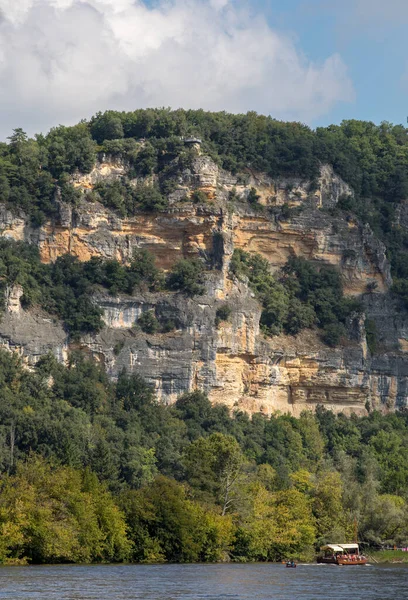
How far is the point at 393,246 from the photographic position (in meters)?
188

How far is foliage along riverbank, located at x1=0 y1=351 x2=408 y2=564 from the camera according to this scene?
11144 cm

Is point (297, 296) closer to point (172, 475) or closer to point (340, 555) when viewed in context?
point (172, 475)

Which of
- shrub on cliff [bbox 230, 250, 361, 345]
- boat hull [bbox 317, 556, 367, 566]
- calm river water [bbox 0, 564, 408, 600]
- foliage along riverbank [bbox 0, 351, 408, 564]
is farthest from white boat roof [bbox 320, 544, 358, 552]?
shrub on cliff [bbox 230, 250, 361, 345]

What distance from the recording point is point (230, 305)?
165125mm

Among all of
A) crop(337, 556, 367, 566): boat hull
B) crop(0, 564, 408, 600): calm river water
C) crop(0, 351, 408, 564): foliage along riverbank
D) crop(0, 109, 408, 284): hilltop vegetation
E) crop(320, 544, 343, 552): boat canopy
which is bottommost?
crop(0, 564, 408, 600): calm river water

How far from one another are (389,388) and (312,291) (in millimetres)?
13281

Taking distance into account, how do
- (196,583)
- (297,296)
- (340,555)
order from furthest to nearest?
1. (297,296)
2. (340,555)
3. (196,583)

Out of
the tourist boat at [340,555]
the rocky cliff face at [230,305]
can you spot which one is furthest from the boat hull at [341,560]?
the rocky cliff face at [230,305]

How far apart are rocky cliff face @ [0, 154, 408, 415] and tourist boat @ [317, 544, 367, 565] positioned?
40.5 meters

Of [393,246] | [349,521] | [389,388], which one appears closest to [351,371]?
[389,388]

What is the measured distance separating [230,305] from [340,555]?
47.1 metres

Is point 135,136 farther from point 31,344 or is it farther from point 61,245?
point 31,344

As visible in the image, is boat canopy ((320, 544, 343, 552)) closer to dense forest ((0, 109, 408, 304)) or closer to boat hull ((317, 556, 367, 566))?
boat hull ((317, 556, 367, 566))

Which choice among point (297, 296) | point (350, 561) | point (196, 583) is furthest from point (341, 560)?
point (297, 296)
